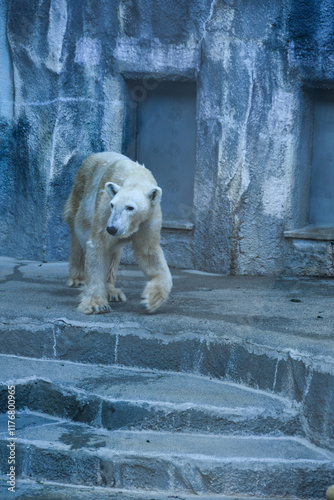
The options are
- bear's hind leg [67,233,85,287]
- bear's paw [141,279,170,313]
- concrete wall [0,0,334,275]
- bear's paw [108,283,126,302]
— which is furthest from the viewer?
concrete wall [0,0,334,275]

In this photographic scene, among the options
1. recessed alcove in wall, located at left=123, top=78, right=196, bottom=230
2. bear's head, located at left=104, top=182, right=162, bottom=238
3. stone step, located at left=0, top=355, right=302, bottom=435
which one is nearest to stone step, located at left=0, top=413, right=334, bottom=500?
stone step, located at left=0, top=355, right=302, bottom=435

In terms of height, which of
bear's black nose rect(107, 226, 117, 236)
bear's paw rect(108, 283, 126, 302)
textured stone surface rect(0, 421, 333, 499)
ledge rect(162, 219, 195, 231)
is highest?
ledge rect(162, 219, 195, 231)

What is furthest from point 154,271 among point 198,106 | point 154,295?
point 198,106

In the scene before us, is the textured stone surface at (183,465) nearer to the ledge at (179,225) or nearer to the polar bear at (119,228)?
the polar bear at (119,228)

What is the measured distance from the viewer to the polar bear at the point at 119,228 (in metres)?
3.91

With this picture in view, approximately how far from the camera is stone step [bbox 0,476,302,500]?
9.13 ft

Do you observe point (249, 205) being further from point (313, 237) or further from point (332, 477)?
point (332, 477)

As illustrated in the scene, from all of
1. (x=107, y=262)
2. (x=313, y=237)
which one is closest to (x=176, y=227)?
(x=313, y=237)

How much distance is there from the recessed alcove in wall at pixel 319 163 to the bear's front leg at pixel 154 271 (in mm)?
2197

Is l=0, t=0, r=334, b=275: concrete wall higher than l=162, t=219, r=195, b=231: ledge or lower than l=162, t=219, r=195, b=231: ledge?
higher

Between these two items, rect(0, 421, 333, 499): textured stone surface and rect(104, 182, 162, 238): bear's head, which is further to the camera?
rect(104, 182, 162, 238): bear's head

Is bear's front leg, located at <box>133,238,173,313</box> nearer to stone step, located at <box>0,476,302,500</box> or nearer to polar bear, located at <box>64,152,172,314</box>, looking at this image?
polar bear, located at <box>64,152,172,314</box>

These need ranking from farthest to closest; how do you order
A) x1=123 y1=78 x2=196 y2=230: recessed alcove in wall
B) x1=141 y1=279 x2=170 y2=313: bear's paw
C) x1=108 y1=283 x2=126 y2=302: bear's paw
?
x1=123 y1=78 x2=196 y2=230: recessed alcove in wall < x1=108 y1=283 x2=126 y2=302: bear's paw < x1=141 y1=279 x2=170 y2=313: bear's paw

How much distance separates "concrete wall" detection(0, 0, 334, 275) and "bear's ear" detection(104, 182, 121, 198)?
7.25 feet
